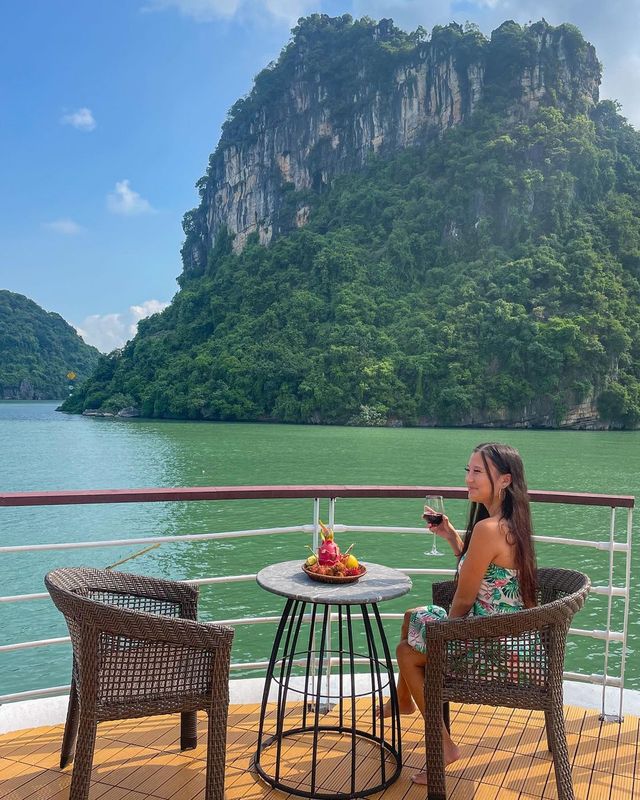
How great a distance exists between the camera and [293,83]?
81.0 meters

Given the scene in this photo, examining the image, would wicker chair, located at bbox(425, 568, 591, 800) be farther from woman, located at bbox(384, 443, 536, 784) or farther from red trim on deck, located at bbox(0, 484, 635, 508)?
red trim on deck, located at bbox(0, 484, 635, 508)

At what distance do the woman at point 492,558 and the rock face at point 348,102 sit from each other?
2881 inches

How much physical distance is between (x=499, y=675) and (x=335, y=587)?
46 centimetres

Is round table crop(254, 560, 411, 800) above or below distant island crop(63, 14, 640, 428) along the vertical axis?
below

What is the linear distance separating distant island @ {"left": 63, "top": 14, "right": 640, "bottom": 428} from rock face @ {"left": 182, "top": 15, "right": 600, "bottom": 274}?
0.77ft

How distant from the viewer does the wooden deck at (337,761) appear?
1.79m

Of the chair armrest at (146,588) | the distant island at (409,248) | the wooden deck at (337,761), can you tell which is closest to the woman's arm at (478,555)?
the wooden deck at (337,761)

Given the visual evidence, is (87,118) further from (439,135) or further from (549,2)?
(549,2)

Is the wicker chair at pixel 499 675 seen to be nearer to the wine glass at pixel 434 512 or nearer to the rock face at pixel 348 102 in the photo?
the wine glass at pixel 434 512

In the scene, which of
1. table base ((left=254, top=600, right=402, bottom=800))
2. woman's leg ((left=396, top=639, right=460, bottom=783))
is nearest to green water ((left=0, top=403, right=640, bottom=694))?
table base ((left=254, top=600, right=402, bottom=800))

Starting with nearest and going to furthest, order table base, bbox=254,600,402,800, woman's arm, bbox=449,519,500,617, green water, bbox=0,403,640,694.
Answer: woman's arm, bbox=449,519,500,617 < table base, bbox=254,600,402,800 < green water, bbox=0,403,640,694

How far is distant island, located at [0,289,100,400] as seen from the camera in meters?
97.8

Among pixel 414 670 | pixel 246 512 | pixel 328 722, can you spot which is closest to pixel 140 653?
pixel 414 670

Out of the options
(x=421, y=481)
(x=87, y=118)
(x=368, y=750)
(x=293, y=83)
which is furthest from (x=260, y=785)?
(x=293, y=83)
